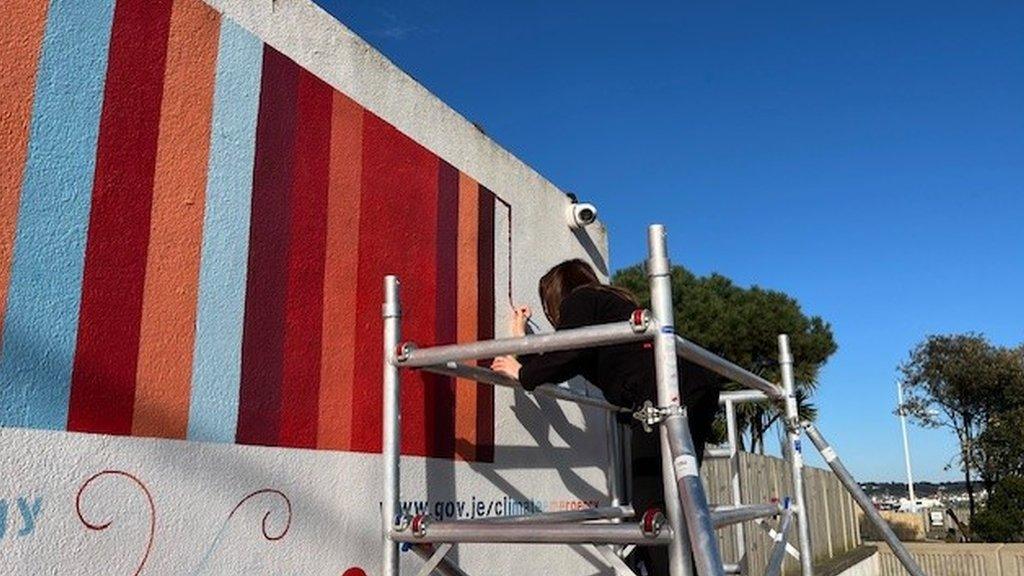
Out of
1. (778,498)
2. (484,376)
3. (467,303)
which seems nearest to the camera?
(484,376)

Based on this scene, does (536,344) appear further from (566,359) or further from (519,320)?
(519,320)

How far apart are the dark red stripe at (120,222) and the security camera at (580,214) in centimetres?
288

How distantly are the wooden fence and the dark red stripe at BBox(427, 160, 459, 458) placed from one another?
2.44 m

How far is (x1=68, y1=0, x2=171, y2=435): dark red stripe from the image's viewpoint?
6.33ft

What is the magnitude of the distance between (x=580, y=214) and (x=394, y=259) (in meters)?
1.93

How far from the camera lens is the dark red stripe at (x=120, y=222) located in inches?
76.0

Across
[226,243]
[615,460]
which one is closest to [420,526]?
[226,243]

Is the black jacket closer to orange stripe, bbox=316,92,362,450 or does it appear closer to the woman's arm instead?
the woman's arm

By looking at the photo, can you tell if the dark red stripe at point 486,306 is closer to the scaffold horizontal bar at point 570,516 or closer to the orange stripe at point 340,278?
the scaffold horizontal bar at point 570,516

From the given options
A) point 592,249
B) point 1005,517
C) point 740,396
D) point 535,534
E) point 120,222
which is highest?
point 592,249

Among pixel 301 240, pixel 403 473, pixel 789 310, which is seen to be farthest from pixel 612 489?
pixel 789 310

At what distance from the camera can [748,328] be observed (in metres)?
20.8

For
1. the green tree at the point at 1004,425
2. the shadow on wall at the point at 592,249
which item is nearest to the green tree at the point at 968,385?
the green tree at the point at 1004,425

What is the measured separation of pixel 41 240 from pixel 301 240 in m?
0.85
